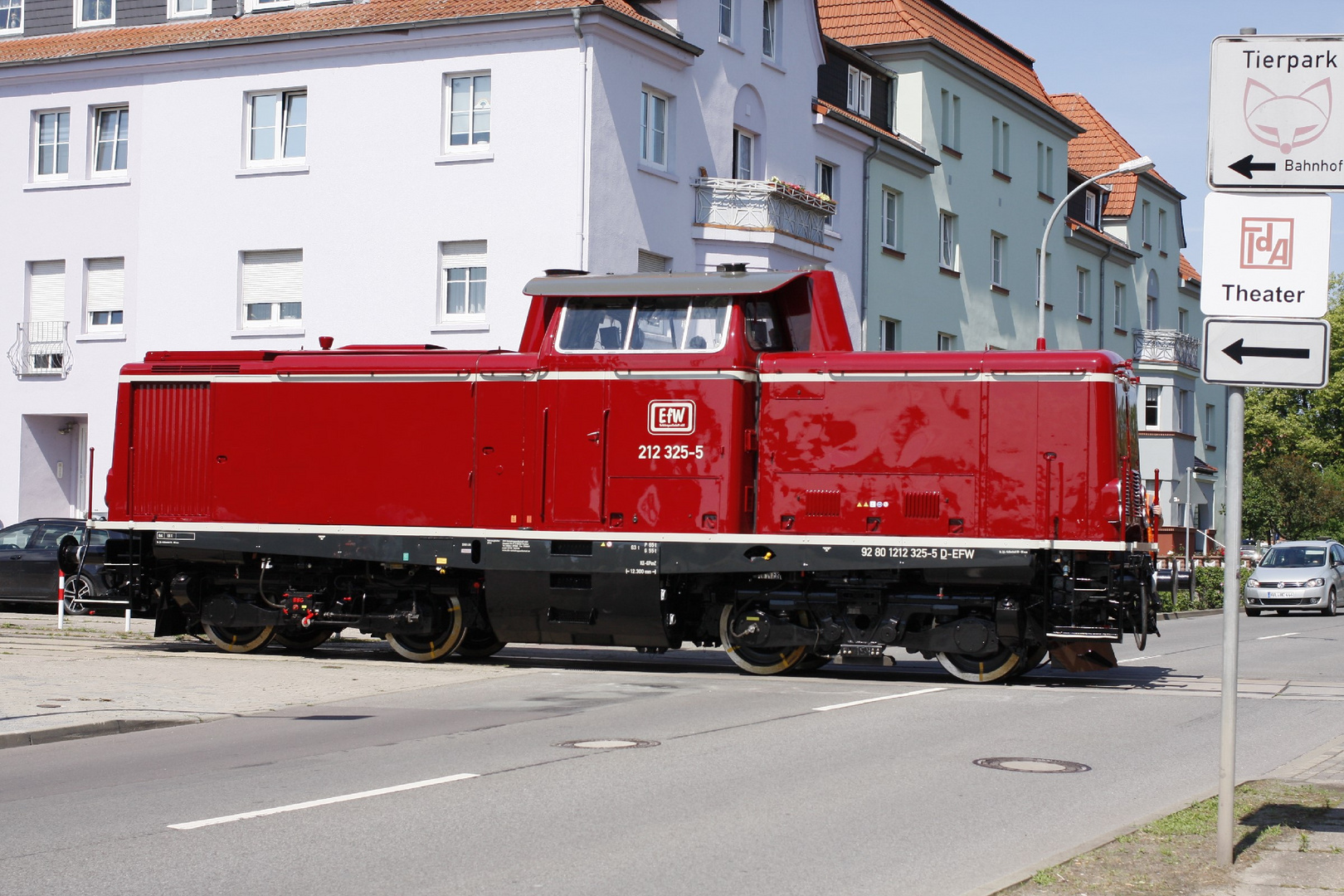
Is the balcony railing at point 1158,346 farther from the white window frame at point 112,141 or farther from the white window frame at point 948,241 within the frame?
the white window frame at point 112,141

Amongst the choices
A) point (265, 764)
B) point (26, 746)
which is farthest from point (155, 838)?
point (26, 746)

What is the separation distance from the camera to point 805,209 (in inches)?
1226

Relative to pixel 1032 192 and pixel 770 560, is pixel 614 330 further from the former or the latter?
pixel 1032 192

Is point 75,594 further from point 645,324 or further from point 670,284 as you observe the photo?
point 670,284

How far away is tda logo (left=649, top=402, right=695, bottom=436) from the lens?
16.4m

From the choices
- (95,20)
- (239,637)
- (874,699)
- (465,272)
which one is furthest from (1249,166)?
(95,20)

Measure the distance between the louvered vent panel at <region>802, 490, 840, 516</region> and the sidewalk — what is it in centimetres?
374

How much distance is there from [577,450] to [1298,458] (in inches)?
2311

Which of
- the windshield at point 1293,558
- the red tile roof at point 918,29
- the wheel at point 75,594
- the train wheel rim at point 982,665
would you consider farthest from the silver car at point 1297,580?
the wheel at point 75,594

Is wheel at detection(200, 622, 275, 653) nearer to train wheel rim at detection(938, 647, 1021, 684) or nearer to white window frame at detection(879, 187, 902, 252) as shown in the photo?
train wheel rim at detection(938, 647, 1021, 684)

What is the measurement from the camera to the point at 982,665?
52.3 ft

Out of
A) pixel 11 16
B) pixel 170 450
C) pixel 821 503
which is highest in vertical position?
pixel 11 16

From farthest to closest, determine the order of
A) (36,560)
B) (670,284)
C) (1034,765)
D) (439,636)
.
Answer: (36,560) → (439,636) → (670,284) → (1034,765)

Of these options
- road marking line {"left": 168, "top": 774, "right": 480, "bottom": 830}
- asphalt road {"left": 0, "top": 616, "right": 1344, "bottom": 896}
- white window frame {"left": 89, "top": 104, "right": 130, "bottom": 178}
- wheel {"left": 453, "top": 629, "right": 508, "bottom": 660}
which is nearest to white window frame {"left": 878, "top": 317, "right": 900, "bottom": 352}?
white window frame {"left": 89, "top": 104, "right": 130, "bottom": 178}
